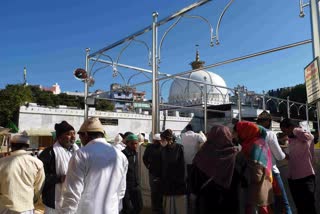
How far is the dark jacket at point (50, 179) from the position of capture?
10.8ft

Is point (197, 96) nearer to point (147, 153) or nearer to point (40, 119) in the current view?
point (40, 119)

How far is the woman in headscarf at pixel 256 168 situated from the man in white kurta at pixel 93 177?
1427 millimetres

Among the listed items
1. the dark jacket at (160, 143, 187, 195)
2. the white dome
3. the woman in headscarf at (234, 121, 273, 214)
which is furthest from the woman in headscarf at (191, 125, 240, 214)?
the white dome

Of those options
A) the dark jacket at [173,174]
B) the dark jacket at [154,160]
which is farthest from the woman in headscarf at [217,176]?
the dark jacket at [154,160]

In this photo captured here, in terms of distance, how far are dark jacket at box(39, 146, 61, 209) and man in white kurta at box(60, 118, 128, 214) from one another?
773 mm

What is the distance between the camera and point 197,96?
122ft

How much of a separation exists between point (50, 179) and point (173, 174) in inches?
70.4

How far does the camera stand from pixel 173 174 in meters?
4.38

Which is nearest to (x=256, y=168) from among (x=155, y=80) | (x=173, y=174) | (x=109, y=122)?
(x=173, y=174)

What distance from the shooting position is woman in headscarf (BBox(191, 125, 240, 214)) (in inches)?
117

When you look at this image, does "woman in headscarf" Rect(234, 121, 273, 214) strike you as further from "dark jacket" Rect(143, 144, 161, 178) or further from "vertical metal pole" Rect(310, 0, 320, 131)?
"dark jacket" Rect(143, 144, 161, 178)

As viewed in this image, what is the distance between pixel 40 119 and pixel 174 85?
22.5 meters

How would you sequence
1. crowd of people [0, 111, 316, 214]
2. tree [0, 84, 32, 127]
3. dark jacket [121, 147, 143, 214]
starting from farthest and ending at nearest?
tree [0, 84, 32, 127] → dark jacket [121, 147, 143, 214] → crowd of people [0, 111, 316, 214]

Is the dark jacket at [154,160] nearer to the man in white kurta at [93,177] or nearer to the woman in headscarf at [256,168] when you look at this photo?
the woman in headscarf at [256,168]
